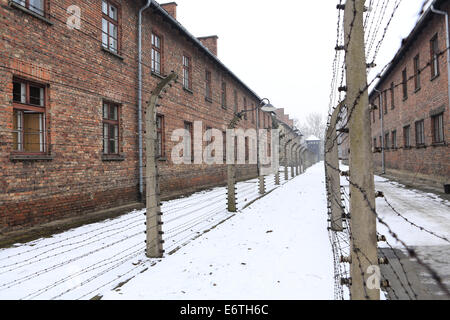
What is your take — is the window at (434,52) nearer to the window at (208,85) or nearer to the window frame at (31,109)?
the window at (208,85)

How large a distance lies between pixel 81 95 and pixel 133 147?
7.84 ft

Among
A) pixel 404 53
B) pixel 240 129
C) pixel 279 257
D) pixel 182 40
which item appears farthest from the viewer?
pixel 240 129

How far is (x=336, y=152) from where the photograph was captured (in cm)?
564

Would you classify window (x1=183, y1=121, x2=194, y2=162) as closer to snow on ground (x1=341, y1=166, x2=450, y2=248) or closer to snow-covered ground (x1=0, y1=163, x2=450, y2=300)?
snow-covered ground (x1=0, y1=163, x2=450, y2=300)

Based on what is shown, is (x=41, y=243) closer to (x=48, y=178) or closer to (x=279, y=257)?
(x=48, y=178)

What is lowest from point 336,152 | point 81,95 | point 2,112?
point 336,152

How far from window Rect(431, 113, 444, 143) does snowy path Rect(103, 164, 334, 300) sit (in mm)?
9020

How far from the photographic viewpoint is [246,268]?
4.03 m

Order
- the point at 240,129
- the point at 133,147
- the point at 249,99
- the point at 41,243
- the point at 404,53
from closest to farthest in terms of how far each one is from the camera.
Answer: the point at 41,243, the point at 133,147, the point at 404,53, the point at 240,129, the point at 249,99

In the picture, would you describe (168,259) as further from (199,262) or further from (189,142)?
(189,142)

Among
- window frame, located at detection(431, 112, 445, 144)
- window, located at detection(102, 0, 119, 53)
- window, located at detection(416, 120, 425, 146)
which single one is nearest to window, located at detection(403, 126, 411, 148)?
window, located at detection(416, 120, 425, 146)

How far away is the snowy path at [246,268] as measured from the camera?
3.30 m
